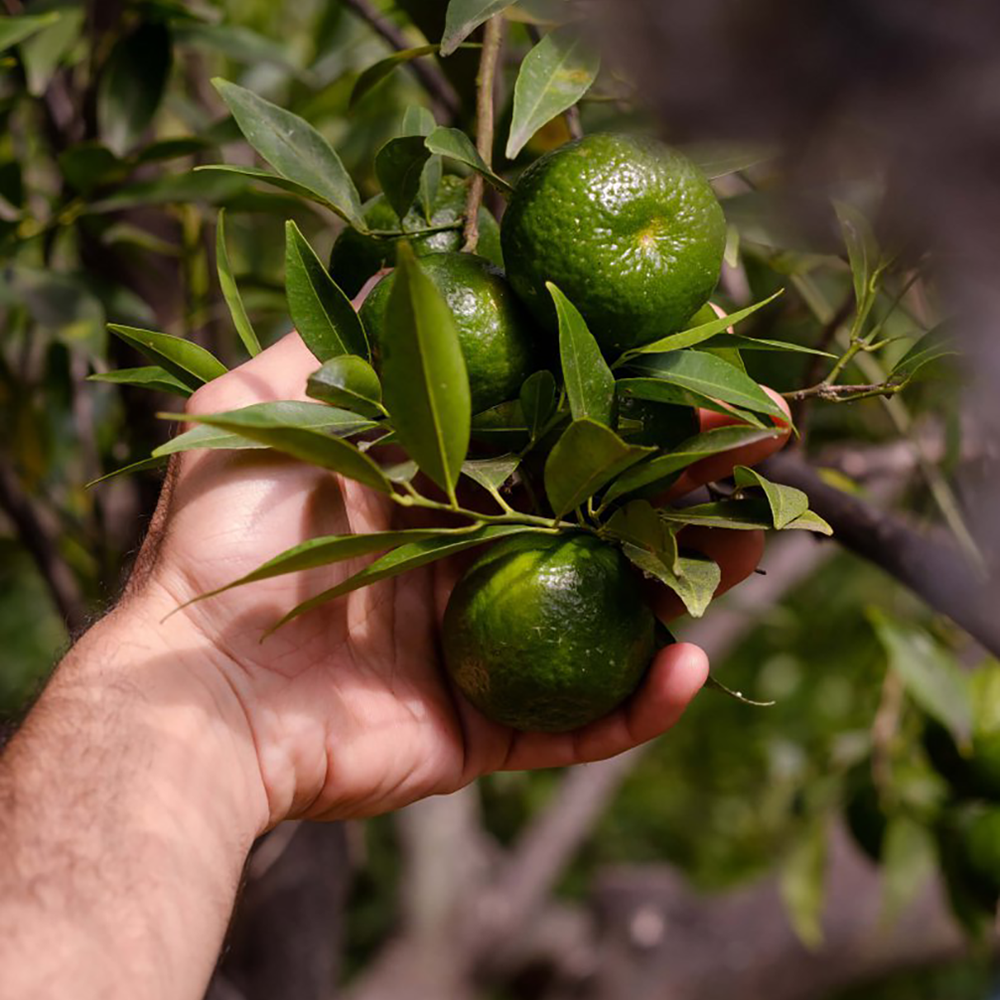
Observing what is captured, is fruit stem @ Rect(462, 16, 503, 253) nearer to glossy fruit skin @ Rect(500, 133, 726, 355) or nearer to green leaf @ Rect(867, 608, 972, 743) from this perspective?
glossy fruit skin @ Rect(500, 133, 726, 355)

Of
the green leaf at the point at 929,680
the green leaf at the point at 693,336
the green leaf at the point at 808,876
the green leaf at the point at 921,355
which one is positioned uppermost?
the green leaf at the point at 693,336

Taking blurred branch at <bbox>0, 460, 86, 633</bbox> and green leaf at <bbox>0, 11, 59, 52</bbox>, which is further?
blurred branch at <bbox>0, 460, 86, 633</bbox>

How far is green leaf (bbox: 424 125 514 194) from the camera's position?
1.88 feet

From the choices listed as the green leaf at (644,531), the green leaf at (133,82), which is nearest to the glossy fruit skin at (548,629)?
the green leaf at (644,531)

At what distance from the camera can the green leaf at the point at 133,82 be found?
3.31ft

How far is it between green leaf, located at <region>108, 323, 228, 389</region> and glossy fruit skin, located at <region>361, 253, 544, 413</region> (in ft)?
0.36

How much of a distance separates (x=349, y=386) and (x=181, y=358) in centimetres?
15

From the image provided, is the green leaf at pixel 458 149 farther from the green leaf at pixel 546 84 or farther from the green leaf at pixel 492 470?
the green leaf at pixel 492 470

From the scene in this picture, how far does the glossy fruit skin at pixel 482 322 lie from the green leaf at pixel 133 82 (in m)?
0.50

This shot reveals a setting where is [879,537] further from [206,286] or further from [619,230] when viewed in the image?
[206,286]

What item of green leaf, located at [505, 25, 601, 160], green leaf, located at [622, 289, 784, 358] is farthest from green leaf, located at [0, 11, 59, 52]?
green leaf, located at [622, 289, 784, 358]

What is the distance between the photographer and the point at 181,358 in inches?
26.5

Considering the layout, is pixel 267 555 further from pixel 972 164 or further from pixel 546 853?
pixel 546 853

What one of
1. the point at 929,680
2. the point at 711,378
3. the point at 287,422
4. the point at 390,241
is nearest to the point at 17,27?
the point at 390,241
